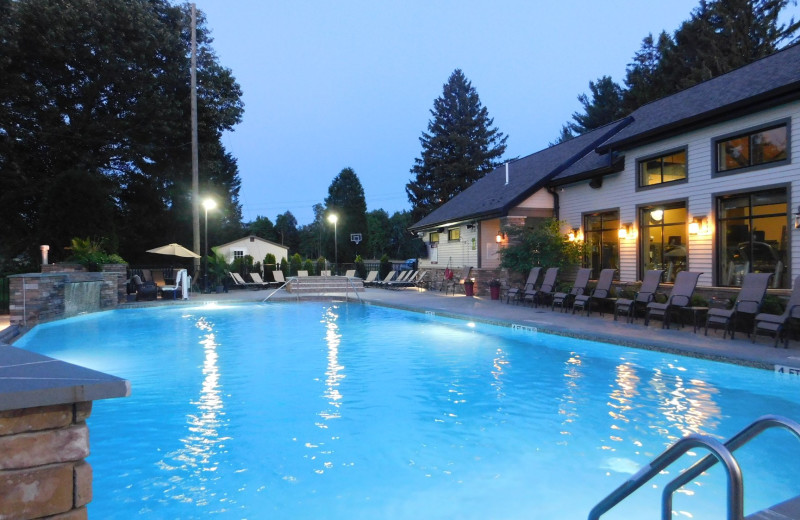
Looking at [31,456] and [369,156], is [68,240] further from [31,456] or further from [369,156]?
[369,156]

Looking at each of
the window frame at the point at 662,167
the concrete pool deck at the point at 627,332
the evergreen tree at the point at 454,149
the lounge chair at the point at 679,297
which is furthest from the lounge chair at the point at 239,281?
the evergreen tree at the point at 454,149

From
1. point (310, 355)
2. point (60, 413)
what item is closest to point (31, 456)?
point (60, 413)

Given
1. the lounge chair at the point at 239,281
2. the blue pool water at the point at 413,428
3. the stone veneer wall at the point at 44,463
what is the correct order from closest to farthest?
the stone veneer wall at the point at 44,463 → the blue pool water at the point at 413,428 → the lounge chair at the point at 239,281

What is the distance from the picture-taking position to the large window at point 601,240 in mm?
14859

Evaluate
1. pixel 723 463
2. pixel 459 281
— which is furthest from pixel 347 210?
pixel 723 463

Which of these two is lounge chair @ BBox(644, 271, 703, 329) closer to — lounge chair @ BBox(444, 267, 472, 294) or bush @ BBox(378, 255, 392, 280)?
lounge chair @ BBox(444, 267, 472, 294)

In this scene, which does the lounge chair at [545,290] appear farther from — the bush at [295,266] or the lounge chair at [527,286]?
the bush at [295,266]

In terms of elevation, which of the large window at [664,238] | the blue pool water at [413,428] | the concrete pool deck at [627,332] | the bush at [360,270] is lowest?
the blue pool water at [413,428]

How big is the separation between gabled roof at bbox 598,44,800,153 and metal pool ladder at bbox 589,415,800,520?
10.4 meters

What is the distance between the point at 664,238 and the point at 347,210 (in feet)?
118

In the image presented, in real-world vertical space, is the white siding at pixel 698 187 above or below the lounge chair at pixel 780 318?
above

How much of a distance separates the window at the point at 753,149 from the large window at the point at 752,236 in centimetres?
67

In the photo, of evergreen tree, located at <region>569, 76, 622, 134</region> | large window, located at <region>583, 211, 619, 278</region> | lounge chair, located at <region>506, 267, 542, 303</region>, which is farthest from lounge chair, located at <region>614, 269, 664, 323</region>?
evergreen tree, located at <region>569, 76, 622, 134</region>

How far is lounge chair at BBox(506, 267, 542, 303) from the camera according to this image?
15594 millimetres
